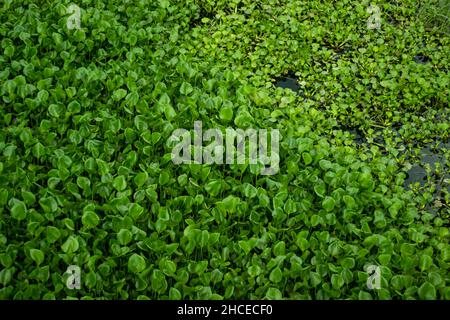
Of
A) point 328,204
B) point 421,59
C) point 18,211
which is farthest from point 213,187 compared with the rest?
point 421,59

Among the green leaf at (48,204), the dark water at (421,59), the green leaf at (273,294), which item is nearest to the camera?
the green leaf at (273,294)

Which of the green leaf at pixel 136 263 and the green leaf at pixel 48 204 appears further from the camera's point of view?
the green leaf at pixel 48 204

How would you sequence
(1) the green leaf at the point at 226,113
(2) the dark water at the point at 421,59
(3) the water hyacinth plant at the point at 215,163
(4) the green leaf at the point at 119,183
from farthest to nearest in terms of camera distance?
(2) the dark water at the point at 421,59 < (1) the green leaf at the point at 226,113 < (4) the green leaf at the point at 119,183 < (3) the water hyacinth plant at the point at 215,163

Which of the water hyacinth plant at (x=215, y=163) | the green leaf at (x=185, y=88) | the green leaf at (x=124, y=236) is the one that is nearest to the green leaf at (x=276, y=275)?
the water hyacinth plant at (x=215, y=163)

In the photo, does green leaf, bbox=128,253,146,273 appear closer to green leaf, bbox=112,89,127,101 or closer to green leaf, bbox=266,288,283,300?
green leaf, bbox=266,288,283,300

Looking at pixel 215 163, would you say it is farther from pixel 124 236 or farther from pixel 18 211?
pixel 18 211

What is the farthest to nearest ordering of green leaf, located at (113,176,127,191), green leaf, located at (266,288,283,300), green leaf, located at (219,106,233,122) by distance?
1. green leaf, located at (219,106,233,122)
2. green leaf, located at (113,176,127,191)
3. green leaf, located at (266,288,283,300)

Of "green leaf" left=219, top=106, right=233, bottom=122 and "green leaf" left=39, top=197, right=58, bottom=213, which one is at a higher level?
"green leaf" left=219, top=106, right=233, bottom=122

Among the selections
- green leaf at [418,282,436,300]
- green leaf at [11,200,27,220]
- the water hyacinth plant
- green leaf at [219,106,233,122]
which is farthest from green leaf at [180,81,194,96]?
green leaf at [418,282,436,300]

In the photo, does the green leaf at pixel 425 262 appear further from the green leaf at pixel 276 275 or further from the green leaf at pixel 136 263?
the green leaf at pixel 136 263

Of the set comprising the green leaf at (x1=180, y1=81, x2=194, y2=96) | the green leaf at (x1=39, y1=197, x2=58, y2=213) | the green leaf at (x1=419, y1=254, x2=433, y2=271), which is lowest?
the green leaf at (x1=419, y1=254, x2=433, y2=271)

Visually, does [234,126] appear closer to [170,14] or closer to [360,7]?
[170,14]

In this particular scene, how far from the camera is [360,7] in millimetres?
5039
